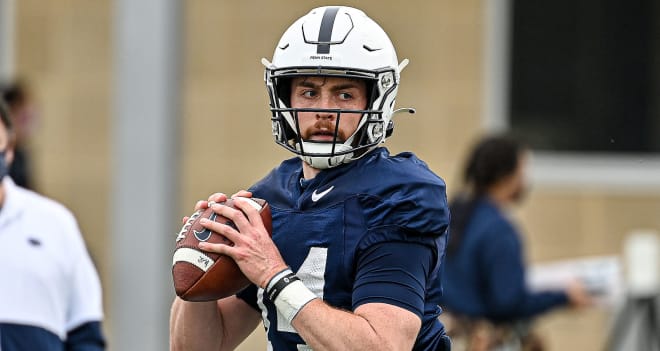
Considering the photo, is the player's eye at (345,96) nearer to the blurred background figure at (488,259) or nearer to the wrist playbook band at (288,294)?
the wrist playbook band at (288,294)

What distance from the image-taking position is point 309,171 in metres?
3.45

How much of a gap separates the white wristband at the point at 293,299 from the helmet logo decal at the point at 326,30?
55cm

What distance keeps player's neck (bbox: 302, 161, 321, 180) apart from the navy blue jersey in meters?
0.03

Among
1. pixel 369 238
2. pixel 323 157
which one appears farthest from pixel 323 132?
pixel 369 238

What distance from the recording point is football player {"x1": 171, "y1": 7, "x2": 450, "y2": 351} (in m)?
3.12

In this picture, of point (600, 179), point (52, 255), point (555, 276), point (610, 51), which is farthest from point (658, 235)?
point (52, 255)

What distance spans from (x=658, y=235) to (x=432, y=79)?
1.73m

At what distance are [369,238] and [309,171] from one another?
320mm

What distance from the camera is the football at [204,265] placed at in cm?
319

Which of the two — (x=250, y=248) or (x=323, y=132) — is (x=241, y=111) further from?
(x=250, y=248)

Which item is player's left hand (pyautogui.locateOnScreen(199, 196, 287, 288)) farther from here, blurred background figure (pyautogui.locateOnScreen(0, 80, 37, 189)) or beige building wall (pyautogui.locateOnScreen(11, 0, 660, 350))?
beige building wall (pyautogui.locateOnScreen(11, 0, 660, 350))

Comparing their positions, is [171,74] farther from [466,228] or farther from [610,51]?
[610,51]

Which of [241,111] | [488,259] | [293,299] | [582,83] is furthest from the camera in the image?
[241,111]

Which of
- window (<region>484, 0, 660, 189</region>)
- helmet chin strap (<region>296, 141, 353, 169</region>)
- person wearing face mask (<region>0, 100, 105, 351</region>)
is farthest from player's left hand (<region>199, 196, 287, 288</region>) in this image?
window (<region>484, 0, 660, 189</region>)
